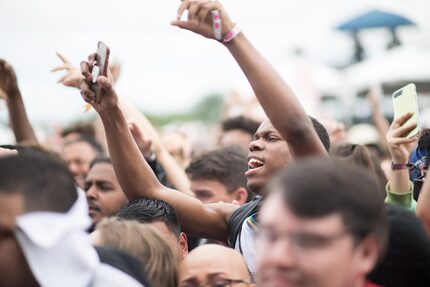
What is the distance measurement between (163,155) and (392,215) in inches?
144

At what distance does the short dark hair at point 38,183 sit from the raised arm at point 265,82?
88 cm

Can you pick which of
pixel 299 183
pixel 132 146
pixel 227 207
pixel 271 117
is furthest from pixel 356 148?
pixel 299 183

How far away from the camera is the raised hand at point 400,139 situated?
4.59m

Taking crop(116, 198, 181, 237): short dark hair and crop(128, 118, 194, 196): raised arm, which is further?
crop(128, 118, 194, 196): raised arm

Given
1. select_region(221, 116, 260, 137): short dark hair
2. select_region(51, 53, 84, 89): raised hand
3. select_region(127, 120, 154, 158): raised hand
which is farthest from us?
select_region(221, 116, 260, 137): short dark hair

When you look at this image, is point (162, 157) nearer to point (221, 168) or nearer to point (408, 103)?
point (221, 168)

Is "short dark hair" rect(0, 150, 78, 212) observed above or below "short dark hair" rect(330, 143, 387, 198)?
above

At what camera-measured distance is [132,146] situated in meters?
4.51

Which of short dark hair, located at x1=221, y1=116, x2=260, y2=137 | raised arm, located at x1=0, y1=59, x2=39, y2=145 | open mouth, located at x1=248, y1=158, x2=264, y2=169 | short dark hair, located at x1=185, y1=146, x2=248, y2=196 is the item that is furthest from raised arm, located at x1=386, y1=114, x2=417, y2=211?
short dark hair, located at x1=221, y1=116, x2=260, y2=137

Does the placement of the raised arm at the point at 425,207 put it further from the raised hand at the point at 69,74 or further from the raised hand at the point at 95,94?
the raised hand at the point at 69,74

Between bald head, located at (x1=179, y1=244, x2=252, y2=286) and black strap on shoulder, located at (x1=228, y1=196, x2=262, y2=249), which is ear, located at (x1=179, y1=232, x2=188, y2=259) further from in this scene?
bald head, located at (x1=179, y1=244, x2=252, y2=286)

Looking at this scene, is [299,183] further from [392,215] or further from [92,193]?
[92,193]

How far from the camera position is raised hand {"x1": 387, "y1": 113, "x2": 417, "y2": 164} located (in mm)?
4586

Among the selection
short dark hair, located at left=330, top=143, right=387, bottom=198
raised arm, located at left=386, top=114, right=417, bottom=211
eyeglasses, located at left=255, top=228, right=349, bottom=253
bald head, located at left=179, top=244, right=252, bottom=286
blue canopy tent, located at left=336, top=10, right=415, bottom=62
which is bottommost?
blue canopy tent, located at left=336, top=10, right=415, bottom=62
